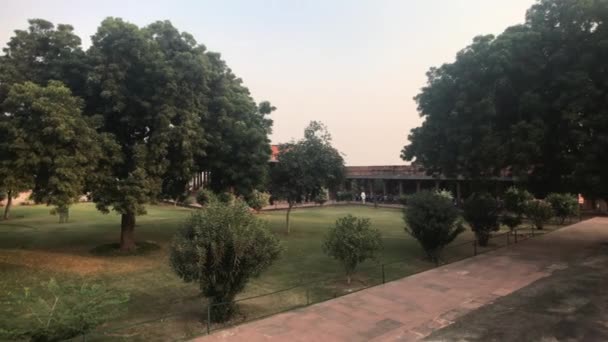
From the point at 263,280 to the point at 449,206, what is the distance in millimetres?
8838

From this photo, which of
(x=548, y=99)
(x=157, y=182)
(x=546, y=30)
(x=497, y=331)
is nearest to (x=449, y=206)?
(x=548, y=99)

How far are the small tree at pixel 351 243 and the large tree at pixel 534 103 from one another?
714 cm

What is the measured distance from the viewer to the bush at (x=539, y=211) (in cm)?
2586

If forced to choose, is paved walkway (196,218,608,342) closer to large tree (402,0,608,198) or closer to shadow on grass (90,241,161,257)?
large tree (402,0,608,198)

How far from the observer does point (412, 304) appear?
11.5 meters

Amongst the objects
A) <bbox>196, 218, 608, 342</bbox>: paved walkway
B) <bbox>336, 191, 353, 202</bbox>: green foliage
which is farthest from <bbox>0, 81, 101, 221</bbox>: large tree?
<bbox>336, 191, 353, 202</bbox>: green foliage

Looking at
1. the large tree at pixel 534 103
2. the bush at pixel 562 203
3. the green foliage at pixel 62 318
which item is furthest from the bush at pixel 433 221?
the bush at pixel 562 203

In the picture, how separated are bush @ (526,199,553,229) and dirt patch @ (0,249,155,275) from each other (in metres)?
24.2

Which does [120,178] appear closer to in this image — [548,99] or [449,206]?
[449,206]

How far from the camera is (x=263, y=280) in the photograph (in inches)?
562

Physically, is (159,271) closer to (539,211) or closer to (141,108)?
(141,108)

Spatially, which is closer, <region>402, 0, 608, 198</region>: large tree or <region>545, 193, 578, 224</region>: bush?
<region>402, 0, 608, 198</region>: large tree

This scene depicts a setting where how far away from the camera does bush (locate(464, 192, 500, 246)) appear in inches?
777

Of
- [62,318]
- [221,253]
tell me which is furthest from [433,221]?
[62,318]
